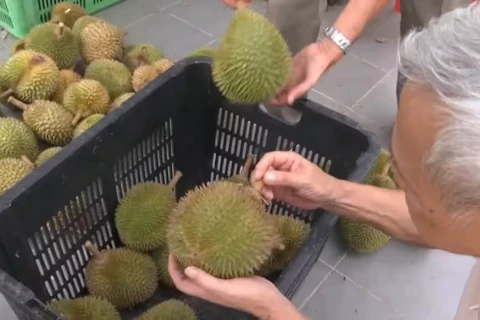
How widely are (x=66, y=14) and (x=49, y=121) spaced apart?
1.33 feet

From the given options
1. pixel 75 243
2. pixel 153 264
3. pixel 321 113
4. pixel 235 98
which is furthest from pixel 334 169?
pixel 75 243

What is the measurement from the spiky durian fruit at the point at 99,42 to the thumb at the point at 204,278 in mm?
823

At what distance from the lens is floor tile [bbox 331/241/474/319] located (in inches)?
47.0

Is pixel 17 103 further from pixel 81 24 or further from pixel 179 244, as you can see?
pixel 179 244

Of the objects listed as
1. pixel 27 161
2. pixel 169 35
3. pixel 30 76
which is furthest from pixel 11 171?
pixel 169 35

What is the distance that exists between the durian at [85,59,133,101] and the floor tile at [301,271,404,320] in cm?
62

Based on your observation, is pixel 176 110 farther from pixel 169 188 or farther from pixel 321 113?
pixel 321 113

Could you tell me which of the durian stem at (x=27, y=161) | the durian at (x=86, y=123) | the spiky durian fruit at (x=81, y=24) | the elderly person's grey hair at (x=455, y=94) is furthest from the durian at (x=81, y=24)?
the elderly person's grey hair at (x=455, y=94)

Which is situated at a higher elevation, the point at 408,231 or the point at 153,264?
the point at 408,231

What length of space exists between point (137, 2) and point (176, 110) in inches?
36.7

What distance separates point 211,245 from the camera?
72cm

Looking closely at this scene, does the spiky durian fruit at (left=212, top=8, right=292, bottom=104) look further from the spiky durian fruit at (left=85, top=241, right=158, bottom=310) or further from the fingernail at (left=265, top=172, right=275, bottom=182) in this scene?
the spiky durian fruit at (left=85, top=241, right=158, bottom=310)

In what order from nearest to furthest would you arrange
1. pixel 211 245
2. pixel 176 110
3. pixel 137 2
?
pixel 211 245, pixel 176 110, pixel 137 2

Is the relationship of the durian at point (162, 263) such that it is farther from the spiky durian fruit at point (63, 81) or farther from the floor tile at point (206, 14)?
the floor tile at point (206, 14)
